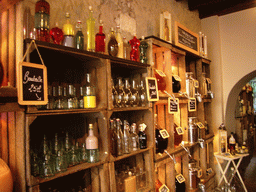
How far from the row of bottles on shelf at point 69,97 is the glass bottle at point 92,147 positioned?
0.16m

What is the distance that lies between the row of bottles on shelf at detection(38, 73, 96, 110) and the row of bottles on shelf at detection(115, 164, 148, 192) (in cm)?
67

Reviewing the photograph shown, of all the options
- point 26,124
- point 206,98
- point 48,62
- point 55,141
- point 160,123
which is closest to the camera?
point 26,124

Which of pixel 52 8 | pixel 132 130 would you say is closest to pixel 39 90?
pixel 52 8

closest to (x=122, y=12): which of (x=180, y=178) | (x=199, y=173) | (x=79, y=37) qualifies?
(x=79, y=37)

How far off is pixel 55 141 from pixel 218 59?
319cm

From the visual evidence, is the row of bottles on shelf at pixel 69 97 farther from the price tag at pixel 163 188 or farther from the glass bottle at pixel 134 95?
the price tag at pixel 163 188

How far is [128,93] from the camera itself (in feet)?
5.88

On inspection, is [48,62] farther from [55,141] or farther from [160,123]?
[160,123]

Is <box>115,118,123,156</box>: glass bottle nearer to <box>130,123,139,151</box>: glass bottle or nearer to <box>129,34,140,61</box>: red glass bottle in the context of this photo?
<box>130,123,139,151</box>: glass bottle

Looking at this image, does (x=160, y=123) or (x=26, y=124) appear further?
(x=160, y=123)

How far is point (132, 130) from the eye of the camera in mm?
1755

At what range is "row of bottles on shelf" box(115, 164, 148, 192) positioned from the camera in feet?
5.33

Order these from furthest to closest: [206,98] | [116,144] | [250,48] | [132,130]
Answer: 1. [250,48]
2. [206,98]
3. [132,130]
4. [116,144]

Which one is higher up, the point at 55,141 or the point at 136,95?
the point at 136,95
